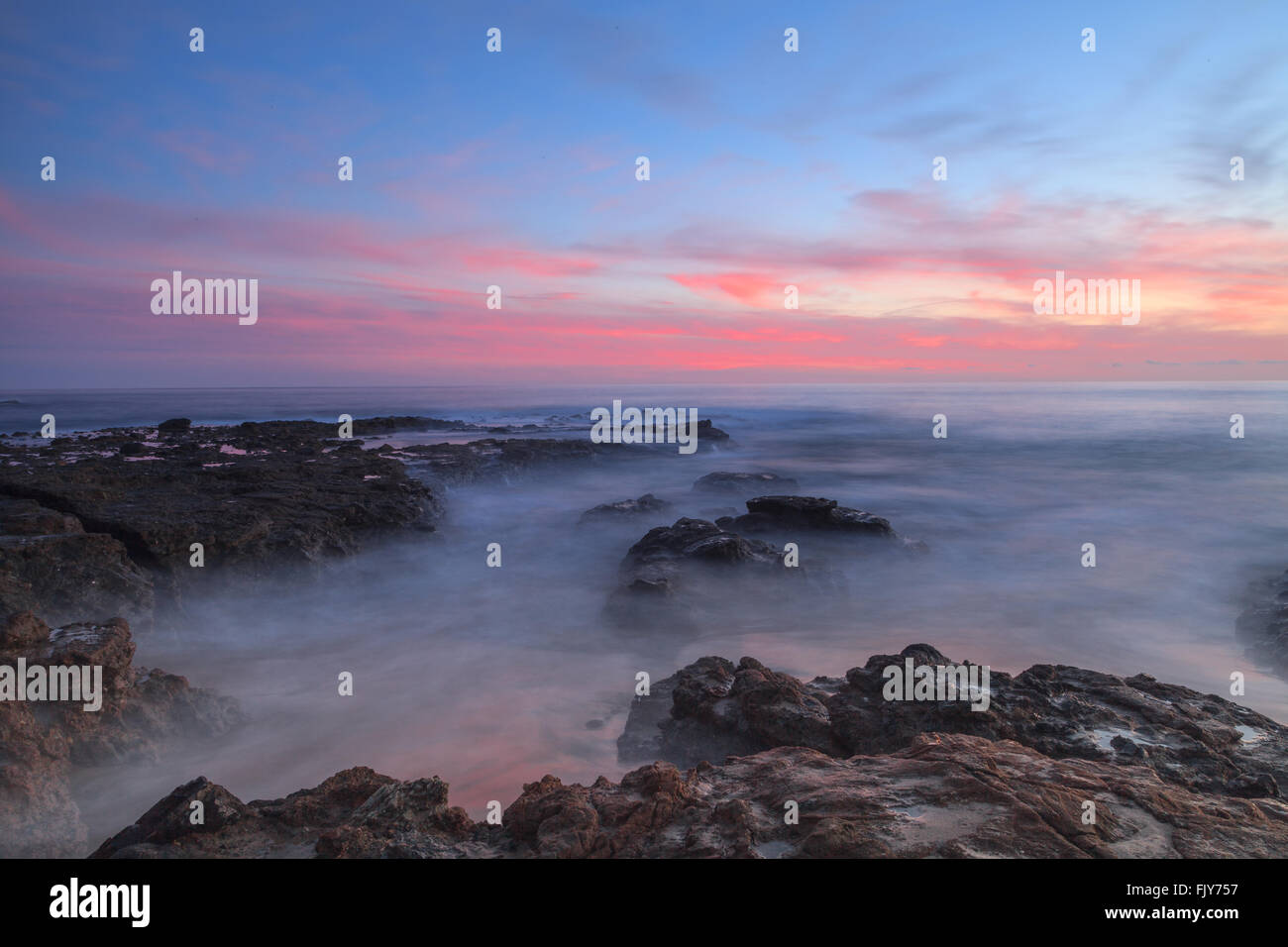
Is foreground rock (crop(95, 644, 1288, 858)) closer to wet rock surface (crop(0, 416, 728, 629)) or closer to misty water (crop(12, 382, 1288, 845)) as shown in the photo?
misty water (crop(12, 382, 1288, 845))

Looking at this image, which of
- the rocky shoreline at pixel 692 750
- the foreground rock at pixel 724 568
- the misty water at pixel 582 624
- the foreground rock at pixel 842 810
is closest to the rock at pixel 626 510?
the misty water at pixel 582 624

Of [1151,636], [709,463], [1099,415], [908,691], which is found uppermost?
[1099,415]

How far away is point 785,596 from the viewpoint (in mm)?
10977

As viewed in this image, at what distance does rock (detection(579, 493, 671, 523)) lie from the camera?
646 inches

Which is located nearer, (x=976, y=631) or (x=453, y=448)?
(x=976, y=631)

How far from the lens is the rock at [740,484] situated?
2029cm

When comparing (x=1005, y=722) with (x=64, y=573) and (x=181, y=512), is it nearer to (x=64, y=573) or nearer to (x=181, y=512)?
(x=64, y=573)

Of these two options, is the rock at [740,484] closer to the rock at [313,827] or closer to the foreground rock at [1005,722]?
the foreground rock at [1005,722]

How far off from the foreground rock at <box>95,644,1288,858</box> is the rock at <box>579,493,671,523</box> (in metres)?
12.4

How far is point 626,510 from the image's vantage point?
55.1ft

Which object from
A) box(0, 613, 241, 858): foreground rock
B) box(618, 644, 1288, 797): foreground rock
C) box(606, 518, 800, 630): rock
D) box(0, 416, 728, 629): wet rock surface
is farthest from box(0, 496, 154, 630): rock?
box(618, 644, 1288, 797): foreground rock

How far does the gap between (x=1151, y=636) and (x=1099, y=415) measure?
46.8 metres
